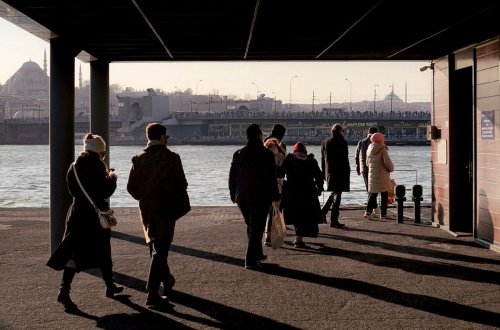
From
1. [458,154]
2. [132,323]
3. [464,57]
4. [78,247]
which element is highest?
[464,57]

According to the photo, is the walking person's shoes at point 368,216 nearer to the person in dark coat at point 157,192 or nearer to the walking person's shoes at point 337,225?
the walking person's shoes at point 337,225

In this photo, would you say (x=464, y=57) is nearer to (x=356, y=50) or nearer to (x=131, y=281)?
(x=356, y=50)

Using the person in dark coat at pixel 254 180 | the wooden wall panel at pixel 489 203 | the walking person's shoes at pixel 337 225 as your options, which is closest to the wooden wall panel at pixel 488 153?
the wooden wall panel at pixel 489 203

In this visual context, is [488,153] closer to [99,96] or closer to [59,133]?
[59,133]

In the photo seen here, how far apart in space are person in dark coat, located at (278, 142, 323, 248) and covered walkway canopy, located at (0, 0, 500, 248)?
5.72ft

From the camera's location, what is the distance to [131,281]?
7469 mm

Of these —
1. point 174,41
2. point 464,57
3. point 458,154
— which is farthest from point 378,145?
point 174,41

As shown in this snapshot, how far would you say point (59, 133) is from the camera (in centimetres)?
906

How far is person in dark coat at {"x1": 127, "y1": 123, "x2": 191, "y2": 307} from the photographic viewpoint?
6.20m

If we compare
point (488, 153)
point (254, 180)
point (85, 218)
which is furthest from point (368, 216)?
point (85, 218)

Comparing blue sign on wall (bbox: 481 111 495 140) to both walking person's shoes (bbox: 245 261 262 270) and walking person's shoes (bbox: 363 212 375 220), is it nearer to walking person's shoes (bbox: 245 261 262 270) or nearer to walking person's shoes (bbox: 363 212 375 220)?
walking person's shoes (bbox: 363 212 375 220)

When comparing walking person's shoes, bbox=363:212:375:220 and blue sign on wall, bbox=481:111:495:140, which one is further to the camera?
walking person's shoes, bbox=363:212:375:220

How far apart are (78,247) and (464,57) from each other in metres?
6.86

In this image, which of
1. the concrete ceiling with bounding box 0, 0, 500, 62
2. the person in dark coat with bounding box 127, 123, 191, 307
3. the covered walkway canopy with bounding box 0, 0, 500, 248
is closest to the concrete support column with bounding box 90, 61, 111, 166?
the covered walkway canopy with bounding box 0, 0, 500, 248
